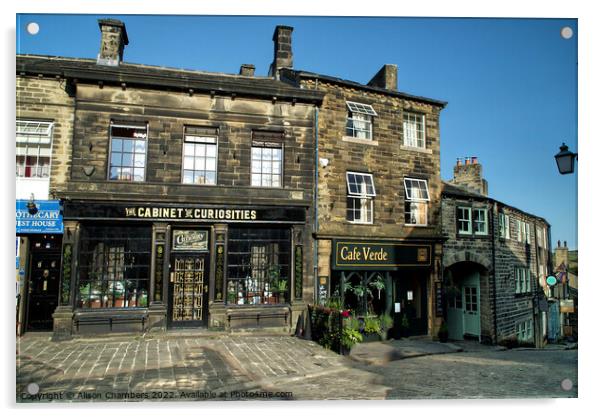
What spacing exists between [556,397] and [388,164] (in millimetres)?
7100

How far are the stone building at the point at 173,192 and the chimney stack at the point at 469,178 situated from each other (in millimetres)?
6199

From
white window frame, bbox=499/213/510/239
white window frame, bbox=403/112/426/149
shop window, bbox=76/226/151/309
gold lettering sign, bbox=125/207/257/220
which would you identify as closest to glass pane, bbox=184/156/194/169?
gold lettering sign, bbox=125/207/257/220

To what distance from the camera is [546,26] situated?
6.84m

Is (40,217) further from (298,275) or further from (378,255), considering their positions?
(378,255)

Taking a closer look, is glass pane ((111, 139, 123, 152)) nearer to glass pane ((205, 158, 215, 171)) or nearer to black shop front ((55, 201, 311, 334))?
black shop front ((55, 201, 311, 334))

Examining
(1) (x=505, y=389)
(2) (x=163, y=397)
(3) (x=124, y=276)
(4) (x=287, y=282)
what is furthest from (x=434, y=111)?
(2) (x=163, y=397)

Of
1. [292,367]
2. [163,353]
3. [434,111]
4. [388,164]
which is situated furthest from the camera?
[434,111]

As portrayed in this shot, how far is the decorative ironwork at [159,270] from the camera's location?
965cm

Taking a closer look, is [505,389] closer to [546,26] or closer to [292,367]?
[292,367]

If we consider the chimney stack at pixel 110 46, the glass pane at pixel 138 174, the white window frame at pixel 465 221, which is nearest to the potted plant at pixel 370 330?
the white window frame at pixel 465 221

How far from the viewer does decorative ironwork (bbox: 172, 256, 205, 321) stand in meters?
9.93

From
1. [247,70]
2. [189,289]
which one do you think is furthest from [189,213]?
[247,70]

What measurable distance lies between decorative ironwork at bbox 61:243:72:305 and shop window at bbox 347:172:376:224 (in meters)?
6.93

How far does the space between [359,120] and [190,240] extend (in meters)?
5.79
